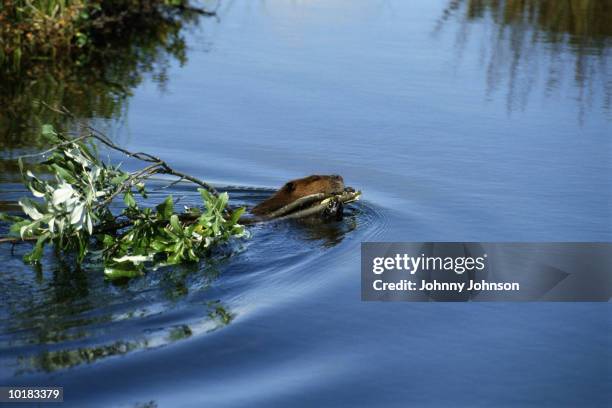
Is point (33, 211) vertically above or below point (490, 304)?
above

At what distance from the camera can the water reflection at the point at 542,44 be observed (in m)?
11.0

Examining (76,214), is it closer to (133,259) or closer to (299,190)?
(133,259)

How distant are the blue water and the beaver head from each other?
0.77ft

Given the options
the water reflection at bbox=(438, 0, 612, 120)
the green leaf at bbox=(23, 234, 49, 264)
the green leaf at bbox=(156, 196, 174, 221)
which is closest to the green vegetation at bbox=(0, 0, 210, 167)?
the green leaf at bbox=(23, 234, 49, 264)

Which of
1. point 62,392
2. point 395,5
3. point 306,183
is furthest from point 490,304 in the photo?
point 395,5

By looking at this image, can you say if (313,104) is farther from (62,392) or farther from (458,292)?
(62,392)

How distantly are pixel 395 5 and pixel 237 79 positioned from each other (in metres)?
4.46

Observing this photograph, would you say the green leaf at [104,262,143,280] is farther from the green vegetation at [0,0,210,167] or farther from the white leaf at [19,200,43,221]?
the green vegetation at [0,0,210,167]

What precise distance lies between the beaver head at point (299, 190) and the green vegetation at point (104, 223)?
654 millimetres

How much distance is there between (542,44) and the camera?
12.8 meters

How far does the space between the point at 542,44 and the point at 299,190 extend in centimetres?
635

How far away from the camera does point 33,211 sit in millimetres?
5961

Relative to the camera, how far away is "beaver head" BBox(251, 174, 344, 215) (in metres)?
7.21

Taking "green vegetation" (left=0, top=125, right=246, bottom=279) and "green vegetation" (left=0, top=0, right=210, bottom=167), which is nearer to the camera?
"green vegetation" (left=0, top=125, right=246, bottom=279)
